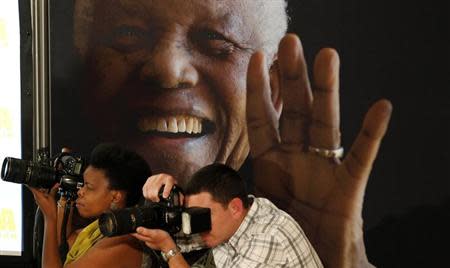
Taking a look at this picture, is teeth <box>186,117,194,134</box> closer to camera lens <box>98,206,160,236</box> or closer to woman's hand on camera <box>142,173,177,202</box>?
woman's hand on camera <box>142,173,177,202</box>

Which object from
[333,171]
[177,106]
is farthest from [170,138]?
[333,171]

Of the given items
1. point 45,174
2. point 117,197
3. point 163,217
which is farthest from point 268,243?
point 45,174

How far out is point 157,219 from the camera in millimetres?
1854

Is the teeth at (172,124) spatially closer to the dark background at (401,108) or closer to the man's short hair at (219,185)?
the dark background at (401,108)

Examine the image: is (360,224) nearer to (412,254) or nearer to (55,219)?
(412,254)

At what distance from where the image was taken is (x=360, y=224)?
2.36 meters

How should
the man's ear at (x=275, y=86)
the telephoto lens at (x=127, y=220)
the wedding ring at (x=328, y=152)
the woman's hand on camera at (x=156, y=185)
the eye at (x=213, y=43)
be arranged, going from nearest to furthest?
1. the telephoto lens at (x=127, y=220)
2. the woman's hand on camera at (x=156, y=185)
3. the wedding ring at (x=328, y=152)
4. the man's ear at (x=275, y=86)
5. the eye at (x=213, y=43)

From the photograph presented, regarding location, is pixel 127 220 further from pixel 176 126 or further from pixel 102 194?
pixel 176 126

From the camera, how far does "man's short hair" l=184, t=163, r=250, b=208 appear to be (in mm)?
1958

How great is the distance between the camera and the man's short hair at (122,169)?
225cm

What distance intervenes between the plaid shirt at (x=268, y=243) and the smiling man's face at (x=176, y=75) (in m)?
0.65

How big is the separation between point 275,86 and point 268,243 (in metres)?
0.80

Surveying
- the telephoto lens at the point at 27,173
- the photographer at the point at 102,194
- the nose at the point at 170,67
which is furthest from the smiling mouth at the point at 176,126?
the telephoto lens at the point at 27,173

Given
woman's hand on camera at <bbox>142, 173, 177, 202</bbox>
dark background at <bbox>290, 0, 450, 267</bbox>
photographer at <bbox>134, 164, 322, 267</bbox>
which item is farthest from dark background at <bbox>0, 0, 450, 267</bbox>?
woman's hand on camera at <bbox>142, 173, 177, 202</bbox>
